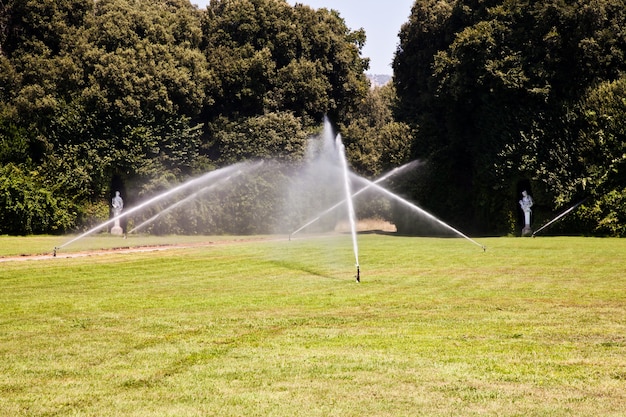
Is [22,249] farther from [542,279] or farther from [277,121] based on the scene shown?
[277,121]

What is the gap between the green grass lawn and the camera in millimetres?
7582

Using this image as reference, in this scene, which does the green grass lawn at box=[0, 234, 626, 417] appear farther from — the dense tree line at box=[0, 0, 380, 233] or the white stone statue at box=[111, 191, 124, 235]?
the dense tree line at box=[0, 0, 380, 233]

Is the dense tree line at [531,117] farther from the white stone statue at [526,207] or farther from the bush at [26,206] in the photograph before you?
the bush at [26,206]

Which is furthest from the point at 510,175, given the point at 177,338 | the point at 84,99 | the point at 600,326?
the point at 177,338

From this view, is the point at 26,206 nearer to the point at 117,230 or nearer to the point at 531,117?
the point at 117,230

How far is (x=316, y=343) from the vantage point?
1056 cm

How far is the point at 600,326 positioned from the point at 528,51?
34644 mm

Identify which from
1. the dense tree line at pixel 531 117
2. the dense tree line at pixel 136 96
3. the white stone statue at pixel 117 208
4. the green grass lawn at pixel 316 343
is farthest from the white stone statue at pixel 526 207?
the white stone statue at pixel 117 208

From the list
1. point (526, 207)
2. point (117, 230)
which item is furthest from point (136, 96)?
point (526, 207)

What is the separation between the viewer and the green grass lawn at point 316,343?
7.58 m

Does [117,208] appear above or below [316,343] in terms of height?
above

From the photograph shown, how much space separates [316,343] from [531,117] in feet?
118

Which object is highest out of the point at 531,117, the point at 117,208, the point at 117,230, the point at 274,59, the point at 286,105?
the point at 274,59

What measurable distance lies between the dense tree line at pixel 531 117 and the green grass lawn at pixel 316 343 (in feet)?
69.6
